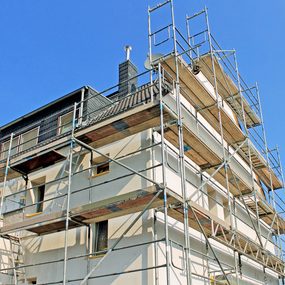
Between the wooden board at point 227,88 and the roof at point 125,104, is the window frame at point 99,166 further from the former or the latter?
the wooden board at point 227,88

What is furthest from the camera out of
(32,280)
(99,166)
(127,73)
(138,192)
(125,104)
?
(127,73)

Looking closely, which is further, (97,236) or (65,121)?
(65,121)

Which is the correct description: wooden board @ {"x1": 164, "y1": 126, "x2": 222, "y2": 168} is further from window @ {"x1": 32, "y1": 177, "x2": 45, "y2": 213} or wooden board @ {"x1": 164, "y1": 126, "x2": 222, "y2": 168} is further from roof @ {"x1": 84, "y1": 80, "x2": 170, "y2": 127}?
window @ {"x1": 32, "y1": 177, "x2": 45, "y2": 213}

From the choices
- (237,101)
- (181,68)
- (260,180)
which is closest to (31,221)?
(181,68)

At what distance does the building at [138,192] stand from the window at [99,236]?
0.03 m

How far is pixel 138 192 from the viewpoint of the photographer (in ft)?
27.4

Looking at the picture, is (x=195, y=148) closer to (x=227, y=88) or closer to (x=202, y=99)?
(x=202, y=99)

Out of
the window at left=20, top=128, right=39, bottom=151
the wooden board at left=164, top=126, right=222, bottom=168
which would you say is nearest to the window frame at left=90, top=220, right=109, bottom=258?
the wooden board at left=164, top=126, right=222, bottom=168

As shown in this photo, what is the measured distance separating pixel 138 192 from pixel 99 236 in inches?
96.1

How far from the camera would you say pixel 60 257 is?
10477 millimetres

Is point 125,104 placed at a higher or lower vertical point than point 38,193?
higher

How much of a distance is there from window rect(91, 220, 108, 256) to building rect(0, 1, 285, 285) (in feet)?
0.08

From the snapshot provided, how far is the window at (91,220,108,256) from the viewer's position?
9961 mm

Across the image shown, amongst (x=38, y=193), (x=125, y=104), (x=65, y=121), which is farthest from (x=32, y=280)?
(x=125, y=104)
